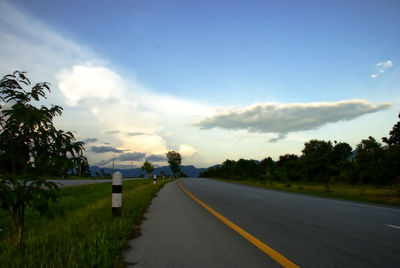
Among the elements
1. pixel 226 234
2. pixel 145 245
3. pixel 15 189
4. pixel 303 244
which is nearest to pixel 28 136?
pixel 15 189

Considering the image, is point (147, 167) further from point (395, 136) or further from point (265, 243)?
point (265, 243)

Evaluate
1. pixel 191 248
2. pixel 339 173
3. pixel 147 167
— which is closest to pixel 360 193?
pixel 191 248

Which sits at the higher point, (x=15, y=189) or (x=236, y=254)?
(x=15, y=189)

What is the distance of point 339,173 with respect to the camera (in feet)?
152

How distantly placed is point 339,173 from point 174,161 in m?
82.3

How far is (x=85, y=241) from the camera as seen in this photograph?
4.00 meters

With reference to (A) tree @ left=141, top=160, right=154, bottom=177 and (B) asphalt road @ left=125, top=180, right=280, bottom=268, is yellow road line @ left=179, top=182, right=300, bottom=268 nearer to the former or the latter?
(B) asphalt road @ left=125, top=180, right=280, bottom=268

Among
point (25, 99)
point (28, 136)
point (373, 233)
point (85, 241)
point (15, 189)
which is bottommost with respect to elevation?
point (373, 233)

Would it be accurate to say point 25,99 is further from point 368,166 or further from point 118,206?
point 368,166

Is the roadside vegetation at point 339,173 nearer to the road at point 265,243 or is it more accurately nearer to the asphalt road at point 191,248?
the road at point 265,243

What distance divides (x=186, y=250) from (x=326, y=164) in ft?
166

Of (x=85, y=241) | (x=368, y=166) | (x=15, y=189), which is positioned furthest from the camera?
(x=368, y=166)

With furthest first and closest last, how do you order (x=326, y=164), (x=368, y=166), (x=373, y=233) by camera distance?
1. (x=326, y=164)
2. (x=368, y=166)
3. (x=373, y=233)

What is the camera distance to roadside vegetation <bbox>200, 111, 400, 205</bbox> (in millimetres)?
23344
